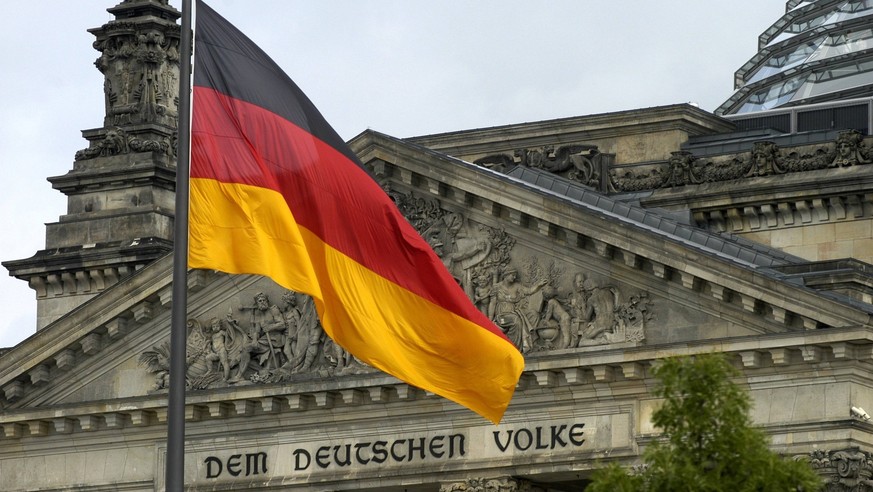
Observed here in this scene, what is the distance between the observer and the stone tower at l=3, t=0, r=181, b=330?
73562mm

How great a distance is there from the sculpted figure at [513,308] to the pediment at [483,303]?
28 mm

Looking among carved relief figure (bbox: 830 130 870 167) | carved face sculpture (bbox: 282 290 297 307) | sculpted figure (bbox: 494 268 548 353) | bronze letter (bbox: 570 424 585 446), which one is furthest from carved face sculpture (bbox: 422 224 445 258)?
carved relief figure (bbox: 830 130 870 167)

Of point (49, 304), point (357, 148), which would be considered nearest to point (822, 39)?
point (49, 304)

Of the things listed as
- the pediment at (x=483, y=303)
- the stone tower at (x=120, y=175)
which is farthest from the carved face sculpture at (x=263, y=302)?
the stone tower at (x=120, y=175)

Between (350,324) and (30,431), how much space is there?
25.6m

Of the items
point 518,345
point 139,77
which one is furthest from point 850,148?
point 139,77

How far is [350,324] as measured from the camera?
37844mm

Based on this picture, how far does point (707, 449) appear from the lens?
33531 millimetres

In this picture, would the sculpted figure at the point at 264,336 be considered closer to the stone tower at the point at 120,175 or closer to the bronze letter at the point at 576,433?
the bronze letter at the point at 576,433

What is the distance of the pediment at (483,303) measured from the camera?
53.5 meters

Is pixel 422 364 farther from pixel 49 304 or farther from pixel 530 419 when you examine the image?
pixel 49 304

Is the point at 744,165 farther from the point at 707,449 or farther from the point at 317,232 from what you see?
the point at 707,449

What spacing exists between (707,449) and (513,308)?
2250 cm

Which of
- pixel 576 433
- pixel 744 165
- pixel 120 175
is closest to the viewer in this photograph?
pixel 576 433
